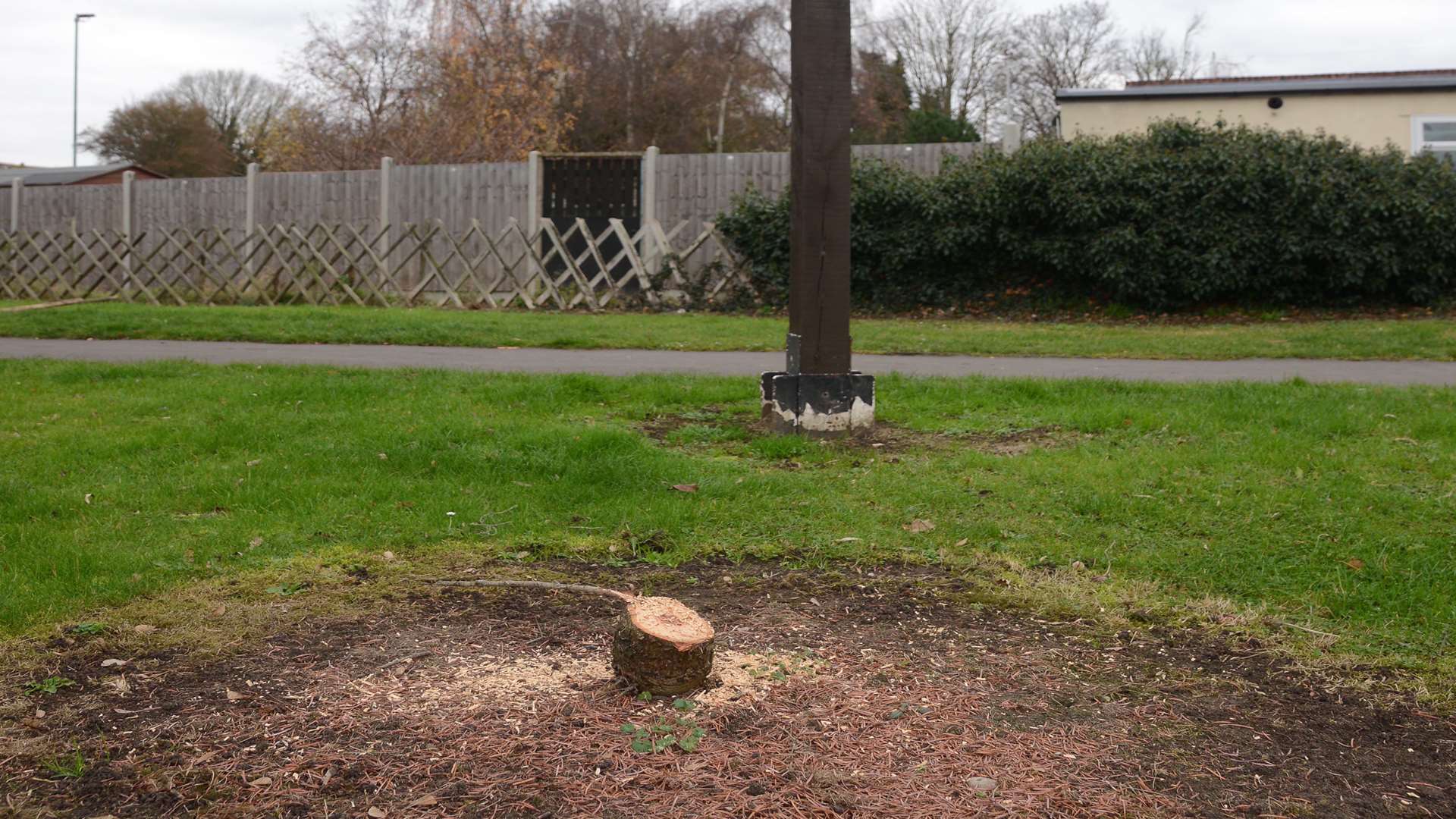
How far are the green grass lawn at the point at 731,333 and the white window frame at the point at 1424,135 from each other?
6.32 meters

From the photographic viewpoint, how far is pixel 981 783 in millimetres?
2963

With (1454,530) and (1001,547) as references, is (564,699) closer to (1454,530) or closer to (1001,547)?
(1001,547)

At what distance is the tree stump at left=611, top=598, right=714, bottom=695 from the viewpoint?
339 cm

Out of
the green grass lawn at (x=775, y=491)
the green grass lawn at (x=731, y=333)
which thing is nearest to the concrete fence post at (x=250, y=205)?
the green grass lawn at (x=731, y=333)

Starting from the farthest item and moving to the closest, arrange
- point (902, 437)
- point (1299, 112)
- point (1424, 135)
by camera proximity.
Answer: point (1299, 112), point (1424, 135), point (902, 437)

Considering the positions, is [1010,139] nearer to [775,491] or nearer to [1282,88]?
[1282,88]

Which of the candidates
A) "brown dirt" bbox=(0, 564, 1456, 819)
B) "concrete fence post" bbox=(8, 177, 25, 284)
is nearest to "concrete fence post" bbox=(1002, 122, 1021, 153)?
"brown dirt" bbox=(0, 564, 1456, 819)

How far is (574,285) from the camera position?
1780 centimetres

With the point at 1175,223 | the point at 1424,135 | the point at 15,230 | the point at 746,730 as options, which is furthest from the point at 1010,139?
the point at 15,230

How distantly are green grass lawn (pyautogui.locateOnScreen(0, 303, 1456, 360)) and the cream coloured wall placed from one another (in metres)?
5.60

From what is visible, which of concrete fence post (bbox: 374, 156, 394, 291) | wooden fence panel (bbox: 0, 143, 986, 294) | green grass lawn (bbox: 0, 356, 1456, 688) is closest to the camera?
green grass lawn (bbox: 0, 356, 1456, 688)

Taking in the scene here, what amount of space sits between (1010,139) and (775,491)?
1255 cm

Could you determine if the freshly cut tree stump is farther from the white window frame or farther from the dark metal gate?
the white window frame

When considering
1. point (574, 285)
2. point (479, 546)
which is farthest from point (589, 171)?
point (479, 546)
